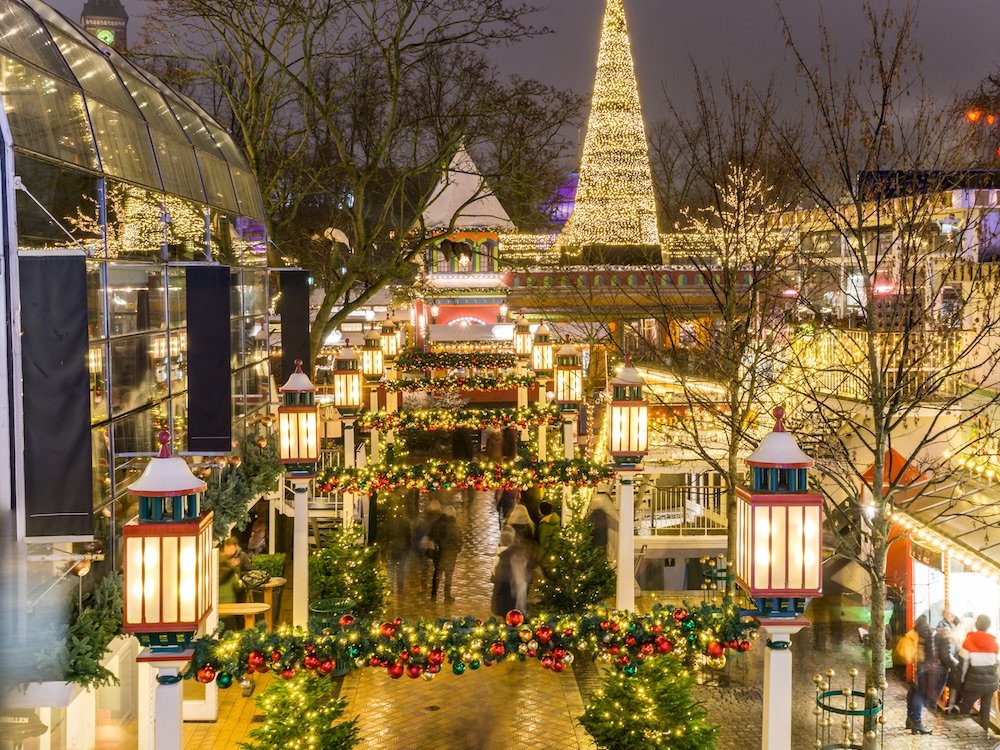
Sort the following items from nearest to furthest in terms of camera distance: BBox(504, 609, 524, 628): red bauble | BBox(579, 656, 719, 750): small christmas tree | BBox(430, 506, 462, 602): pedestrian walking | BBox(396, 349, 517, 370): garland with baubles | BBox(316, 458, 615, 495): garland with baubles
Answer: BBox(504, 609, 524, 628): red bauble, BBox(579, 656, 719, 750): small christmas tree, BBox(316, 458, 615, 495): garland with baubles, BBox(430, 506, 462, 602): pedestrian walking, BBox(396, 349, 517, 370): garland with baubles

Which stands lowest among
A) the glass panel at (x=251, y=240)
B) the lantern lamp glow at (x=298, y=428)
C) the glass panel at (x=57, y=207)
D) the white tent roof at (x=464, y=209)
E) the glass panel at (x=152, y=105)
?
the lantern lamp glow at (x=298, y=428)

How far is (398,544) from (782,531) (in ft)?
46.3

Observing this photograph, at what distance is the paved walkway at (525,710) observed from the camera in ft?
37.8

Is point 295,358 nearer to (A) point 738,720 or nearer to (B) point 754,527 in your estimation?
(A) point 738,720

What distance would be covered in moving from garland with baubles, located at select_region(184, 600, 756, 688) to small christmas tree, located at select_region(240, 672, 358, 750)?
5.06ft

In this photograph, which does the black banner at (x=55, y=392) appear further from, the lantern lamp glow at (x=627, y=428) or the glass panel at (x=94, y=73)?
the lantern lamp glow at (x=627, y=428)

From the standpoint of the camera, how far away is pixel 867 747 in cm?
937

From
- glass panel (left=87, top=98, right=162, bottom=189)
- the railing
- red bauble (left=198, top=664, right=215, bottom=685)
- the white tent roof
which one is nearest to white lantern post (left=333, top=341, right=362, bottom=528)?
the railing

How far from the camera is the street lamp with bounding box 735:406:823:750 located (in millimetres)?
6910

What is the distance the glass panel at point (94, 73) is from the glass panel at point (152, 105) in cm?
40

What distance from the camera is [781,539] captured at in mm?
6914

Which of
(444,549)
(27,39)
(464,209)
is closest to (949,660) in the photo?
(444,549)

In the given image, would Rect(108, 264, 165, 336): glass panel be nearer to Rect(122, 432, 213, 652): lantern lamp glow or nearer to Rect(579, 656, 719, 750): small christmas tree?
Rect(122, 432, 213, 652): lantern lamp glow

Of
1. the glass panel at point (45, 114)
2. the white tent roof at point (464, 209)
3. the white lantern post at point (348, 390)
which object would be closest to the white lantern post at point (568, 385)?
the white lantern post at point (348, 390)
